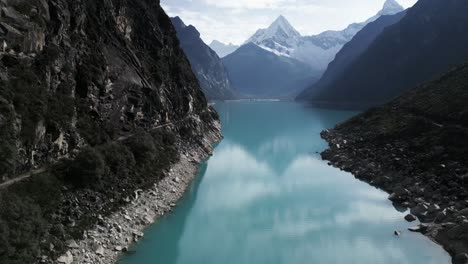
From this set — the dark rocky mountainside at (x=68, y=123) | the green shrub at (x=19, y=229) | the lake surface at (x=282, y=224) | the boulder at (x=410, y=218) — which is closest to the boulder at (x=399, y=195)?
the lake surface at (x=282, y=224)

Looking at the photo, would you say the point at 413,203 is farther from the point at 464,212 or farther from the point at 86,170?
the point at 86,170

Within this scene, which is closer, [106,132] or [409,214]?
[409,214]

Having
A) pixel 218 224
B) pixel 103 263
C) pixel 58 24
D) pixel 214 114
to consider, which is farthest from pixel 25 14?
pixel 214 114

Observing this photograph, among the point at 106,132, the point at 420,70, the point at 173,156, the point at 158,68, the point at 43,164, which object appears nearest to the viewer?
the point at 43,164

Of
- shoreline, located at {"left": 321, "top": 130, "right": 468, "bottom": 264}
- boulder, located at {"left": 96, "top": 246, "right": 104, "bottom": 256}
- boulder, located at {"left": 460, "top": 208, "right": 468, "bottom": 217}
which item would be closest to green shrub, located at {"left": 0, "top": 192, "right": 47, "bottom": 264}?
boulder, located at {"left": 96, "top": 246, "right": 104, "bottom": 256}

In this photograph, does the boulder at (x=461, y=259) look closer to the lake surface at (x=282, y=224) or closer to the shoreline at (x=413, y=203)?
the shoreline at (x=413, y=203)

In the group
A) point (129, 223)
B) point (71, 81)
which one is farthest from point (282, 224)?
point (71, 81)

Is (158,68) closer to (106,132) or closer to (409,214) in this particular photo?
(106,132)
